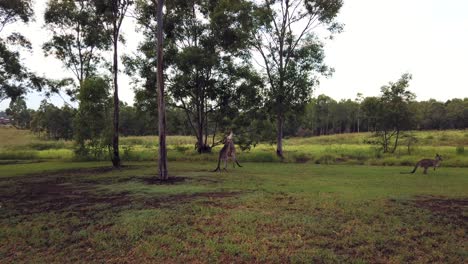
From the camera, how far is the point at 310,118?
310 feet

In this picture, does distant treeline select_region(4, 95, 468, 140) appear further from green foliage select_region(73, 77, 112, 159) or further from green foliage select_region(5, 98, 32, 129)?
green foliage select_region(73, 77, 112, 159)

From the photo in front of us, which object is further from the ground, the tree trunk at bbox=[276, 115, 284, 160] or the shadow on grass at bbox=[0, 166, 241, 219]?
the tree trunk at bbox=[276, 115, 284, 160]

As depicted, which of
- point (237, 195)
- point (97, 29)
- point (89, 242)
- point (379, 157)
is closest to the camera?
point (89, 242)

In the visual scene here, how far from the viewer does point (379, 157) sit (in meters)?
24.3

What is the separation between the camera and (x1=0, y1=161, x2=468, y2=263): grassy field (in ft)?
20.1

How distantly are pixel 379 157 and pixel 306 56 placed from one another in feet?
31.7

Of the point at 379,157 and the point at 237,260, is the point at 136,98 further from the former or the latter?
the point at 237,260

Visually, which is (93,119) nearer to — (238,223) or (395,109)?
(238,223)

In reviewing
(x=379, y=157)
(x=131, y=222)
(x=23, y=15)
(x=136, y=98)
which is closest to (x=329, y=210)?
(x=131, y=222)

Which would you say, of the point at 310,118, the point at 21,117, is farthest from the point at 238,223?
the point at 21,117

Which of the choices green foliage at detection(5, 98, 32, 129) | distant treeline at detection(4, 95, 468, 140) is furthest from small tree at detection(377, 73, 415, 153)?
green foliage at detection(5, 98, 32, 129)

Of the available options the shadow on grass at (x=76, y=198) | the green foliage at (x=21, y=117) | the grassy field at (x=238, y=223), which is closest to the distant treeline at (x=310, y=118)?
the green foliage at (x=21, y=117)

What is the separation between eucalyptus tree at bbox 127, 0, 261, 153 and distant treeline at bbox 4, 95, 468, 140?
2.62 meters

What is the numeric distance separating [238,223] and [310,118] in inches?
3531
